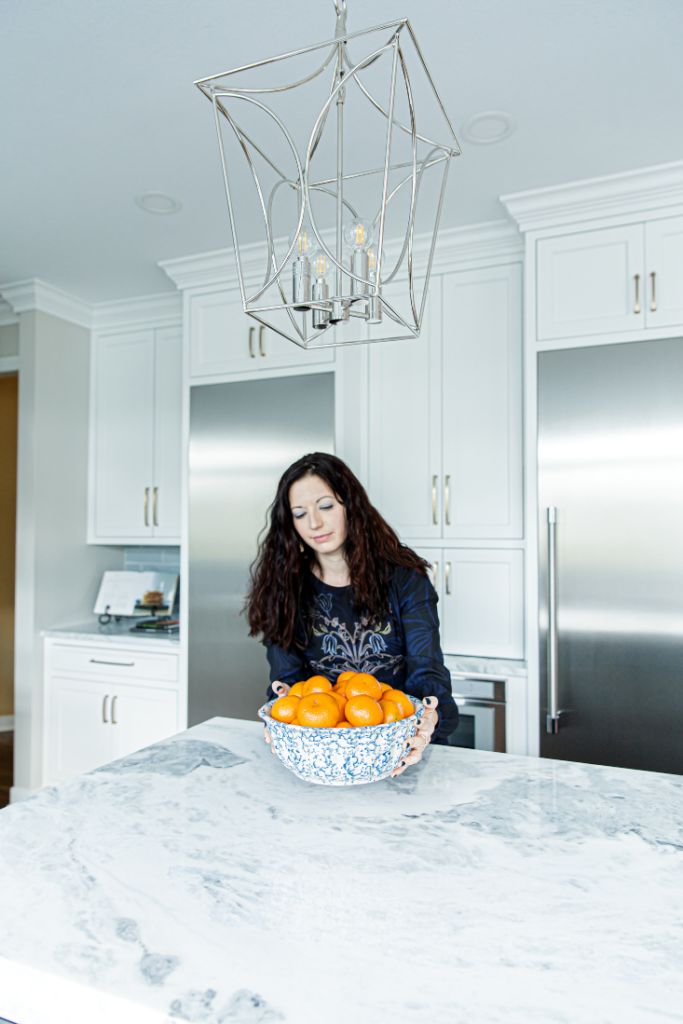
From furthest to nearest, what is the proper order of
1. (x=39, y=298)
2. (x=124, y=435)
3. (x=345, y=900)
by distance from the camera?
(x=124, y=435)
(x=39, y=298)
(x=345, y=900)

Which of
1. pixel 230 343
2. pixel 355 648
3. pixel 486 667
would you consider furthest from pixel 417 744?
pixel 230 343

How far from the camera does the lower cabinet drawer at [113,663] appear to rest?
317 cm

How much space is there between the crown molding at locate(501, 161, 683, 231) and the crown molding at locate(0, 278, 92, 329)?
91.2 inches

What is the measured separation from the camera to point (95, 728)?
10.9 ft

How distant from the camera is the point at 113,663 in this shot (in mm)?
3295

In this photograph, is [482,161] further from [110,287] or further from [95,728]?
[95,728]

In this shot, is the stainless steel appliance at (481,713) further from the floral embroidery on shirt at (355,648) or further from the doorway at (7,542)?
the doorway at (7,542)

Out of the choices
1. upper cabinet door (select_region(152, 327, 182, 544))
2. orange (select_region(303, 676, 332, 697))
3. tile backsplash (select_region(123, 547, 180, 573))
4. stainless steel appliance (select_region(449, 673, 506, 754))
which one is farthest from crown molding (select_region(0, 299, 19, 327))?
orange (select_region(303, 676, 332, 697))

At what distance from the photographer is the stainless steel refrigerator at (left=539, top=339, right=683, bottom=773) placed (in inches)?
89.0

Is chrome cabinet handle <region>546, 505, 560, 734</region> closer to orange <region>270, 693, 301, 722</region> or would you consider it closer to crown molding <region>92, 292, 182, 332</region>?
orange <region>270, 693, 301, 722</region>

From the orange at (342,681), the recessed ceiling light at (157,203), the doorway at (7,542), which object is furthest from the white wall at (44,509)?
the orange at (342,681)

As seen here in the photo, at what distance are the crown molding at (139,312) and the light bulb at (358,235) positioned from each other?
8.86 feet

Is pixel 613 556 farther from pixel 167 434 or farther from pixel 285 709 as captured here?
pixel 167 434

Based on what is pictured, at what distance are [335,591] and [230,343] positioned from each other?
1.75 meters
